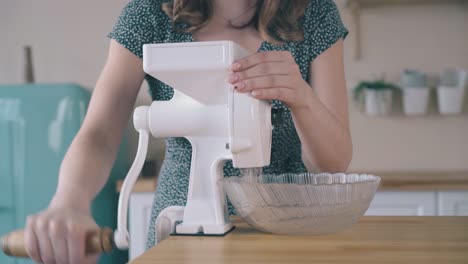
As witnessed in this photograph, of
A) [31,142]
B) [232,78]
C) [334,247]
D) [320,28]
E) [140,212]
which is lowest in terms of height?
[140,212]

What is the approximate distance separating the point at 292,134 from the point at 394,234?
1.36 feet

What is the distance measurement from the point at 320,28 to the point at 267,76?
44 centimetres

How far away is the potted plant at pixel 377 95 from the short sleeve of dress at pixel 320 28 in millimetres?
1426

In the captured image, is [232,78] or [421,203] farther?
[421,203]

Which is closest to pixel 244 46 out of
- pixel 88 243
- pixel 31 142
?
pixel 88 243

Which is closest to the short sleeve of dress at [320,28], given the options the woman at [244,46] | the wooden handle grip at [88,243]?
the woman at [244,46]

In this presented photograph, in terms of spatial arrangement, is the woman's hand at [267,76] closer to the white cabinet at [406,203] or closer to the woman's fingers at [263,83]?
the woman's fingers at [263,83]

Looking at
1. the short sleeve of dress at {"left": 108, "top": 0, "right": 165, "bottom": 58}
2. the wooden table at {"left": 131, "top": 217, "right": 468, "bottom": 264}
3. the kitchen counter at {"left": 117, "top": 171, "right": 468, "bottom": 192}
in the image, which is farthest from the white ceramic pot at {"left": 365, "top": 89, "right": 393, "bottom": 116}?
the wooden table at {"left": 131, "top": 217, "right": 468, "bottom": 264}

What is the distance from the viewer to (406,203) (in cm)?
230

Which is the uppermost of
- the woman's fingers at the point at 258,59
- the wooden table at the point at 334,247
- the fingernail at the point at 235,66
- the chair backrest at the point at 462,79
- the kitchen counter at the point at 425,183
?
the chair backrest at the point at 462,79

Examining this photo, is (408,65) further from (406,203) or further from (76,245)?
(76,245)

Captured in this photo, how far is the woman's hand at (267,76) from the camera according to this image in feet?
2.75

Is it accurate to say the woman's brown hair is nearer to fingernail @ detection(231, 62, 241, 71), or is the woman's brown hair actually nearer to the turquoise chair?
fingernail @ detection(231, 62, 241, 71)

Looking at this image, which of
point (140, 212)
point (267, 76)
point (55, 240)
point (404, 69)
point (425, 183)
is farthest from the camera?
point (404, 69)
